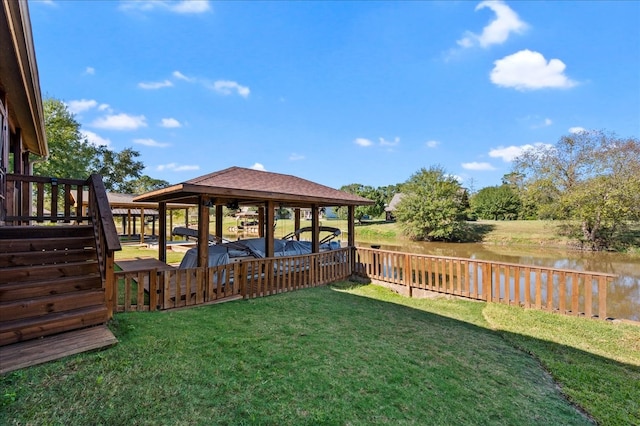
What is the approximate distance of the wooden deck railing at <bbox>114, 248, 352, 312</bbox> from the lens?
4551 millimetres

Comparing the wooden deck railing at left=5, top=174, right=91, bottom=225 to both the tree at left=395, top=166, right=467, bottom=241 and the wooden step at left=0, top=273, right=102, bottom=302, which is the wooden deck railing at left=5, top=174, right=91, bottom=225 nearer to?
the wooden step at left=0, top=273, right=102, bottom=302

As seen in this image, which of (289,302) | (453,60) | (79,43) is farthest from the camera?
(453,60)

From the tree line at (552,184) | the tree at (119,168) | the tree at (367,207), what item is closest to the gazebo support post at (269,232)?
the tree line at (552,184)

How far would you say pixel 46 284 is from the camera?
3.09m

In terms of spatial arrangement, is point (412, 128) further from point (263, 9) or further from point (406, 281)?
point (406, 281)

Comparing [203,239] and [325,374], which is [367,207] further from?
[325,374]

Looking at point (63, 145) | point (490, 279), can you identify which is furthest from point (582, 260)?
point (63, 145)

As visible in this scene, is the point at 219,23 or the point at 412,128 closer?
the point at 219,23

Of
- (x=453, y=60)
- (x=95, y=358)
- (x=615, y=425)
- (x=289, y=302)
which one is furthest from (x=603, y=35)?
(x=95, y=358)

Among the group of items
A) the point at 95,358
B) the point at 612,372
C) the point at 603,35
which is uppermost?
the point at 603,35

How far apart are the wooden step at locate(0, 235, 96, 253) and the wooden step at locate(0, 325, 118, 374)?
1.39 metres

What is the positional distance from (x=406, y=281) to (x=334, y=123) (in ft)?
57.0

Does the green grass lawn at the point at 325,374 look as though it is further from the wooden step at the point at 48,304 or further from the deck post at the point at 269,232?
the deck post at the point at 269,232

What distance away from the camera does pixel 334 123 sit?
73.4ft
